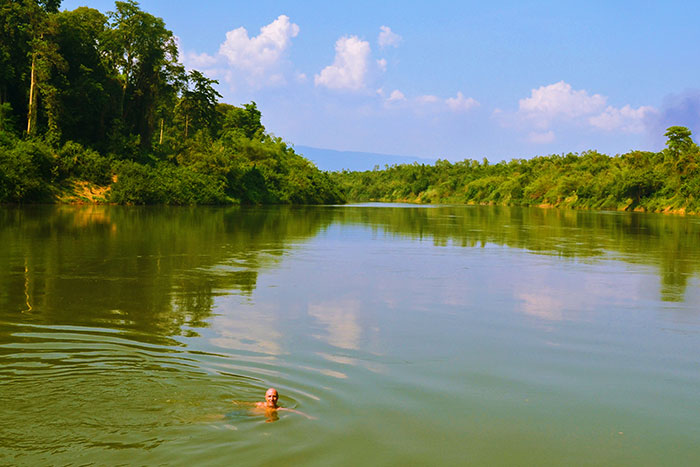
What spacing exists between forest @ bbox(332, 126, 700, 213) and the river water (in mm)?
61592

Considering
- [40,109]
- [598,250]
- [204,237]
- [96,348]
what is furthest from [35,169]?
[96,348]

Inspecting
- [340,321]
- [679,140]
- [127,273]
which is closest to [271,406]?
[340,321]

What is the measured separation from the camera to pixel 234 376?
6.09m

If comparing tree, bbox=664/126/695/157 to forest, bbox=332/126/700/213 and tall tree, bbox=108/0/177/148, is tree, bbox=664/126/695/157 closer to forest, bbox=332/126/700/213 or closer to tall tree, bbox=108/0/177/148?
forest, bbox=332/126/700/213

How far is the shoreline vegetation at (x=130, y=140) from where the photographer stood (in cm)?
4675

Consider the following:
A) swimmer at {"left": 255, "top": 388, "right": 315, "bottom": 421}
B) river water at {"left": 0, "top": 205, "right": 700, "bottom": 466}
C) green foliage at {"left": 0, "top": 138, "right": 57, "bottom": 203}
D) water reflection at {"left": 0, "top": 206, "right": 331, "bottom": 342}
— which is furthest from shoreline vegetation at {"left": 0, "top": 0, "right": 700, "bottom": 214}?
swimmer at {"left": 255, "top": 388, "right": 315, "bottom": 421}

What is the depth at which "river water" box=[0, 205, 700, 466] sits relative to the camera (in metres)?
4.67

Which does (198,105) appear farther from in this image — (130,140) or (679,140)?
(679,140)

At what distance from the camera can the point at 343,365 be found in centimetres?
668

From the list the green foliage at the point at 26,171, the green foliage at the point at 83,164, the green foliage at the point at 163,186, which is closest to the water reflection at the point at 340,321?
the green foliage at the point at 26,171

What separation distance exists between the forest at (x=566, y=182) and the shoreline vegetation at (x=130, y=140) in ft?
0.82

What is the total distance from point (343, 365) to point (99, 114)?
53.8 m

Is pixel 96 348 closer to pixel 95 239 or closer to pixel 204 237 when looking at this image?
pixel 95 239

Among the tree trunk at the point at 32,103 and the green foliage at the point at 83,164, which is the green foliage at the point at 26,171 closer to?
the green foliage at the point at 83,164
